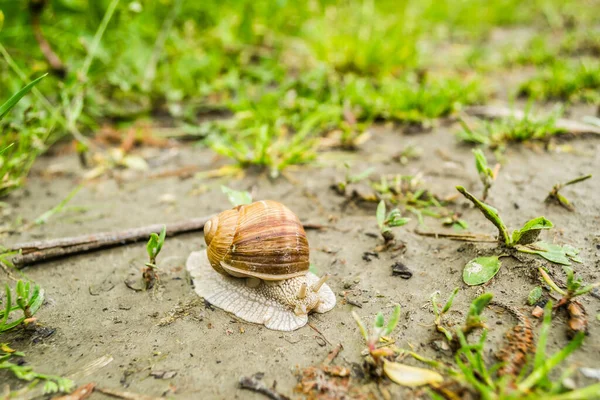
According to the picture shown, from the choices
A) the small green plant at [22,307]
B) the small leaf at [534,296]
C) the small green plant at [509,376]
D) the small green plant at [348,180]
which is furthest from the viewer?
the small green plant at [348,180]

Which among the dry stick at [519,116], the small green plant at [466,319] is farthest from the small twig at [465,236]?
the dry stick at [519,116]

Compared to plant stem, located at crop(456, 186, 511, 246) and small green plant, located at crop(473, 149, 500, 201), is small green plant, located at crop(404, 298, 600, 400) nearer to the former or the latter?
plant stem, located at crop(456, 186, 511, 246)

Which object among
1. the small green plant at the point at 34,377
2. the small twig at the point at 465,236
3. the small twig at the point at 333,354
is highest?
the small green plant at the point at 34,377

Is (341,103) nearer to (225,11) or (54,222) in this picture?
(225,11)

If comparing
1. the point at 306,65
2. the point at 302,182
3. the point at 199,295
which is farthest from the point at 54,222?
the point at 306,65

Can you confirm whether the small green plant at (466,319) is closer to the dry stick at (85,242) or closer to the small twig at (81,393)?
the dry stick at (85,242)

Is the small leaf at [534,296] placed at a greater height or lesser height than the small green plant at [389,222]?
lesser
